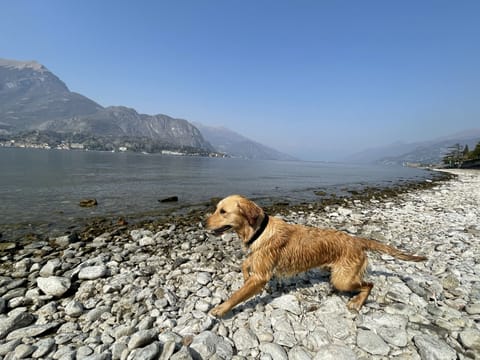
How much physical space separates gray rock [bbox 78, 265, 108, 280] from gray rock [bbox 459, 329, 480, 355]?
6876mm

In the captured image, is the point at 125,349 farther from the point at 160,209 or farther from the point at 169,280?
the point at 160,209

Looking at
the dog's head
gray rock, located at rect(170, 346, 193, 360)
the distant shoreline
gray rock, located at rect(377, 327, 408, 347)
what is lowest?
the distant shoreline

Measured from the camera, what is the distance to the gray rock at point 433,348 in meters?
3.06

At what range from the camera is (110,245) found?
24.3ft

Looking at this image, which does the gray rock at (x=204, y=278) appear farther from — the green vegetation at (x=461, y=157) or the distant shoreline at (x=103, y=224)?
the green vegetation at (x=461, y=157)

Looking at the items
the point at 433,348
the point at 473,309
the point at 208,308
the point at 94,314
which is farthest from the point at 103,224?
the point at 473,309

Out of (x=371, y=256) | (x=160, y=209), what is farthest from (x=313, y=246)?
(x=160, y=209)

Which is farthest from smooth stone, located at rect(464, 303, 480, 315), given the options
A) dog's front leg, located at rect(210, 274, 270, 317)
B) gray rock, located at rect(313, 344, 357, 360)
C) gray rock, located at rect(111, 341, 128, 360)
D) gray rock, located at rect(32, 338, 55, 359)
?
gray rock, located at rect(32, 338, 55, 359)

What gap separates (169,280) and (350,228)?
7.73 meters

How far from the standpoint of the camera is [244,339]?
346 centimetres

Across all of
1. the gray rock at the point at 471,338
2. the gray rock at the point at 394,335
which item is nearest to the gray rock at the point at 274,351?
the gray rock at the point at 394,335

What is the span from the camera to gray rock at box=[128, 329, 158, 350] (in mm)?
3215

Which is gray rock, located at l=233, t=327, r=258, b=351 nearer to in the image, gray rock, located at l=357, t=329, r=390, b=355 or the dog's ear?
gray rock, located at l=357, t=329, r=390, b=355

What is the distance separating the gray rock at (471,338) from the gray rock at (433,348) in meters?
0.35
